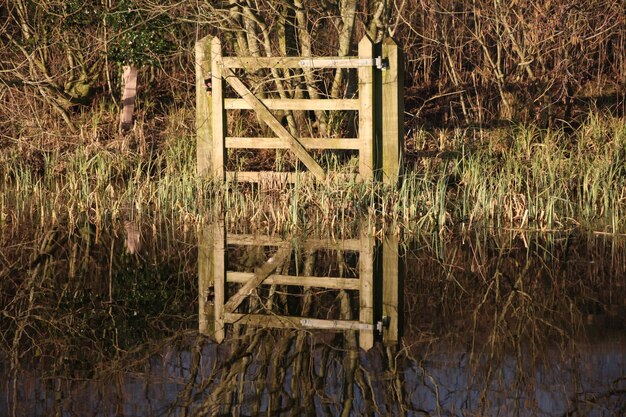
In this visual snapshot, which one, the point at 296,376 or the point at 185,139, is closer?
the point at 296,376

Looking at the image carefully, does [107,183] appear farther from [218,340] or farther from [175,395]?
[175,395]

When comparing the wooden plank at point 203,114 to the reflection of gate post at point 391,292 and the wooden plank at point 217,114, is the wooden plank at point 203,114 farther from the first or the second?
the reflection of gate post at point 391,292

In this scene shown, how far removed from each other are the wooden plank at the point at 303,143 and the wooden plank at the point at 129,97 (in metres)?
3.81

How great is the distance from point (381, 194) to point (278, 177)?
3.51 ft

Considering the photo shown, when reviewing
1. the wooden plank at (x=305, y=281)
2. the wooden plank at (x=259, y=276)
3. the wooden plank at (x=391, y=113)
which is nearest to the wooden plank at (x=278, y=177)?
the wooden plank at (x=391, y=113)

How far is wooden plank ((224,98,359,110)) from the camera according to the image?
1034cm

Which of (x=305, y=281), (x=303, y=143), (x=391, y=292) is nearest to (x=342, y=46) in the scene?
(x=303, y=143)

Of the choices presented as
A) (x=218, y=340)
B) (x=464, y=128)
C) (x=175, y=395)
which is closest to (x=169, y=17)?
(x=464, y=128)

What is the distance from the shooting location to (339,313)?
254 inches

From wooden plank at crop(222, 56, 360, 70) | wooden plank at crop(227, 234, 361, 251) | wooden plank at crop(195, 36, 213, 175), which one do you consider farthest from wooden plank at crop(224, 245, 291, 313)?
wooden plank at crop(195, 36, 213, 175)

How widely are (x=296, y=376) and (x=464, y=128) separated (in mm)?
9017

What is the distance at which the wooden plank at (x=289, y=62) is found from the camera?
10.3 m

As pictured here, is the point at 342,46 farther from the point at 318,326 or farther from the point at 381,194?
the point at 318,326

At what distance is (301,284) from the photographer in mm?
7145
